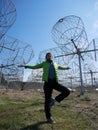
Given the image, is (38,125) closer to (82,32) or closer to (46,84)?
(46,84)

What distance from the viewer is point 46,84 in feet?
28.2

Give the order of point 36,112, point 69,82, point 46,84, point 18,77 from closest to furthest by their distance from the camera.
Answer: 1. point 46,84
2. point 36,112
3. point 18,77
4. point 69,82

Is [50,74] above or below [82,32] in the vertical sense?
below

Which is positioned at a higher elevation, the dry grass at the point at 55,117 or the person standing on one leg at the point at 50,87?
the person standing on one leg at the point at 50,87

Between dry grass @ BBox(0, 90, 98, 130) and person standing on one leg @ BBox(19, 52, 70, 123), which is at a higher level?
person standing on one leg @ BBox(19, 52, 70, 123)

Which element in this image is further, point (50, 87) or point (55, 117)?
point (55, 117)

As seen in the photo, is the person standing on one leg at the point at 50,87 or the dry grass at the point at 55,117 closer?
the dry grass at the point at 55,117

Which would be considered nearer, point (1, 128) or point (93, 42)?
point (1, 128)

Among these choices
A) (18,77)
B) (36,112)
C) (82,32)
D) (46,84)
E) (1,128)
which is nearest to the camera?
(1,128)

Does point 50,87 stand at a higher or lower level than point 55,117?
higher

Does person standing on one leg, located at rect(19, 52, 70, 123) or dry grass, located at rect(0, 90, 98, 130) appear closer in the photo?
dry grass, located at rect(0, 90, 98, 130)

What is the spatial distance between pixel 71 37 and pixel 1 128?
13.5 m

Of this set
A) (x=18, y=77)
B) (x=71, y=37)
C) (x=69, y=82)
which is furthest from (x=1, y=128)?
(x=69, y=82)

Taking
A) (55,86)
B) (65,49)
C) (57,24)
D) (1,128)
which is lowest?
(1,128)
